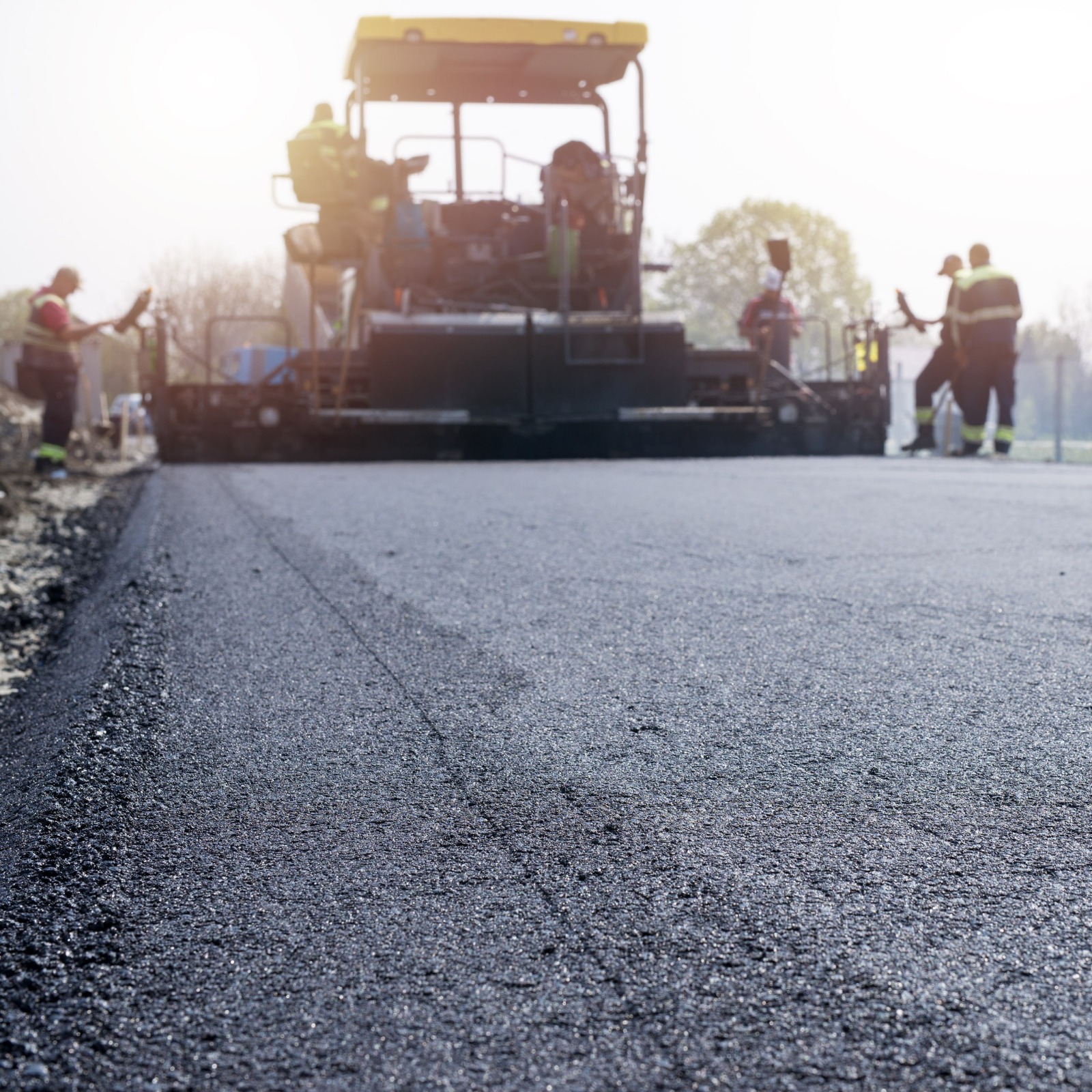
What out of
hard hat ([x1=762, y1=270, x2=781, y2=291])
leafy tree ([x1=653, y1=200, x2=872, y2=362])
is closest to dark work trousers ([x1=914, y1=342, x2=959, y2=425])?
hard hat ([x1=762, y1=270, x2=781, y2=291])

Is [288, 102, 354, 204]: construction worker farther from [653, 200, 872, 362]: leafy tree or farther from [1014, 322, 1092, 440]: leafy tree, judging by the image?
[653, 200, 872, 362]: leafy tree

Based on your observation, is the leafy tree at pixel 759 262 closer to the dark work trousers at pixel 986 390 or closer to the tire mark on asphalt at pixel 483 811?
the dark work trousers at pixel 986 390

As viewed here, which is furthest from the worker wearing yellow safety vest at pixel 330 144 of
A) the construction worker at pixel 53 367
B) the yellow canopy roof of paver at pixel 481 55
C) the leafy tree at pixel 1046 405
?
the leafy tree at pixel 1046 405

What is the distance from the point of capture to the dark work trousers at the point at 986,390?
43.5 ft

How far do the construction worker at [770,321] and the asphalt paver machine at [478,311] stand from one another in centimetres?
110

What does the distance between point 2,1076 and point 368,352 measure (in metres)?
11.2

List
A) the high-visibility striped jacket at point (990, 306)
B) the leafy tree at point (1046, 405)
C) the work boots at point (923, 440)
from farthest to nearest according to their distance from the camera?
the leafy tree at point (1046, 405), the work boots at point (923, 440), the high-visibility striped jacket at point (990, 306)

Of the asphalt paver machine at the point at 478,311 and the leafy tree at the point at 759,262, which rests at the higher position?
the leafy tree at the point at 759,262

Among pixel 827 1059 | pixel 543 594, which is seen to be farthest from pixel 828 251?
pixel 827 1059

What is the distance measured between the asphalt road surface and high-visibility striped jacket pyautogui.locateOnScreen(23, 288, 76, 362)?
8647 millimetres

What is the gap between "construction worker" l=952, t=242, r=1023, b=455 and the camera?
43.2ft

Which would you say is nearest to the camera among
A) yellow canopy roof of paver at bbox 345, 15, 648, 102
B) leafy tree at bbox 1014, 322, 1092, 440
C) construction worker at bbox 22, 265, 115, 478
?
yellow canopy roof of paver at bbox 345, 15, 648, 102

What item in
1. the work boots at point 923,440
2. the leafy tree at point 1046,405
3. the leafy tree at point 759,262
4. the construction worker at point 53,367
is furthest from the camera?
the leafy tree at point 759,262

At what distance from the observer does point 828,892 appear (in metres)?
1.71
